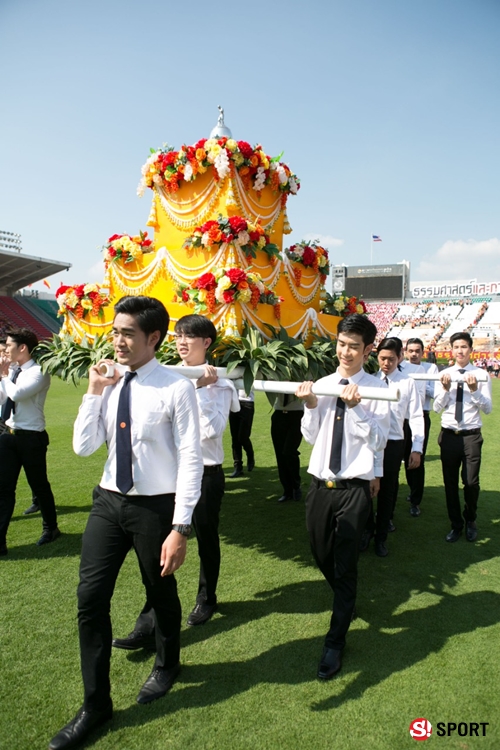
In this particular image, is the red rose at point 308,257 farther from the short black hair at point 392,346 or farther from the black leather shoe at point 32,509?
the black leather shoe at point 32,509

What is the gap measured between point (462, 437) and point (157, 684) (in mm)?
3551

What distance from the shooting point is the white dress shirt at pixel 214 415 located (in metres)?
3.27

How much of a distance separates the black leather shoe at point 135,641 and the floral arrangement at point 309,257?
3383 mm

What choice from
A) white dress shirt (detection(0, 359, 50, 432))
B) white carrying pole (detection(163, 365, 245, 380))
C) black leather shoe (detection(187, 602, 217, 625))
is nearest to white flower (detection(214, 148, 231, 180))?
white carrying pole (detection(163, 365, 245, 380))

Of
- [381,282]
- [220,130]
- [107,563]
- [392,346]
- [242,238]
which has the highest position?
[381,282]

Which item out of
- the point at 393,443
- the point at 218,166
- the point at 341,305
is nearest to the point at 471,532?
the point at 393,443

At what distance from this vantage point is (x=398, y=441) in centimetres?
457

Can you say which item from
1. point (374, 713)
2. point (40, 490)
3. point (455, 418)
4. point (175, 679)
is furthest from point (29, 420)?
point (455, 418)

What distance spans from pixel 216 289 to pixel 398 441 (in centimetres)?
217

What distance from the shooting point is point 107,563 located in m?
2.29

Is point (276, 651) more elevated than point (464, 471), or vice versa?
point (464, 471)

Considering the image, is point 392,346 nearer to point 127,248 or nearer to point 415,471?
point 415,471

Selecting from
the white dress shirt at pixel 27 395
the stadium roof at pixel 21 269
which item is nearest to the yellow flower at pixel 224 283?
the white dress shirt at pixel 27 395

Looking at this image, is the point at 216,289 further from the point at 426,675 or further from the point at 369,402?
the point at 426,675
